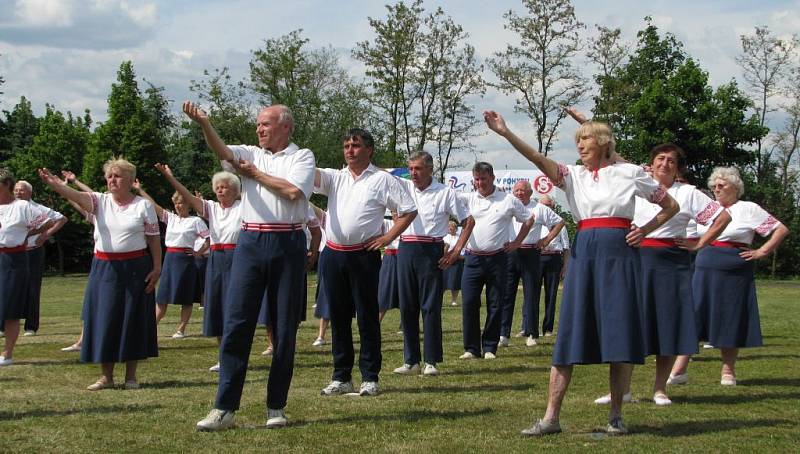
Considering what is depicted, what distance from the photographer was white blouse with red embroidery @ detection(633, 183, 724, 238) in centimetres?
825

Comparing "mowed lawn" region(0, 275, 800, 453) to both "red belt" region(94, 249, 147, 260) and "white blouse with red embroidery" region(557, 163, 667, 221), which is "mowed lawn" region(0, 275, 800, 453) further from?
"white blouse with red embroidery" region(557, 163, 667, 221)

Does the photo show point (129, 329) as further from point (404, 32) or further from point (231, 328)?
point (404, 32)

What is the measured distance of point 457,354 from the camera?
1225cm

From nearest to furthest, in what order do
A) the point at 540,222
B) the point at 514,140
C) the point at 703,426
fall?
the point at 514,140 < the point at 703,426 < the point at 540,222

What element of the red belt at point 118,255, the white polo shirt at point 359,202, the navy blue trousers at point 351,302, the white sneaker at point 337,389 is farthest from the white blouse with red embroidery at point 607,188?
the red belt at point 118,255

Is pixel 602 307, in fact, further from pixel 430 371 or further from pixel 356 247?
pixel 430 371

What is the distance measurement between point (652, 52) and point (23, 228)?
A: 41.3m

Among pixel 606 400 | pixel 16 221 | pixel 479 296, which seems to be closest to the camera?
pixel 606 400

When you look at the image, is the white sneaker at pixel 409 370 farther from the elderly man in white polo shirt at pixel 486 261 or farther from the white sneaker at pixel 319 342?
the white sneaker at pixel 319 342

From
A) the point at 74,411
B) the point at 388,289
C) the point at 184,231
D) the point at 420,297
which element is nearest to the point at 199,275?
the point at 184,231

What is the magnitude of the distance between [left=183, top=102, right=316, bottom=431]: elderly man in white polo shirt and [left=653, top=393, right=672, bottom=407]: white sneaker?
125 inches

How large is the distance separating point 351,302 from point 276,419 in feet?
6.57

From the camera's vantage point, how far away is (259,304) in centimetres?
694

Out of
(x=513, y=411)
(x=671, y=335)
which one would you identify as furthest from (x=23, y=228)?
(x=671, y=335)
